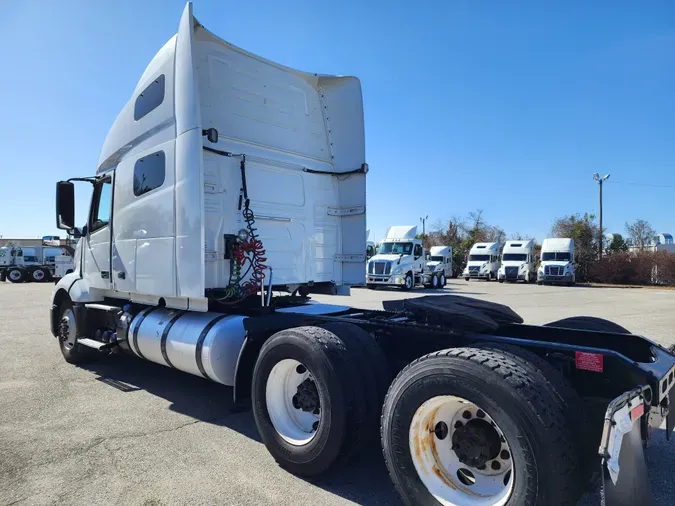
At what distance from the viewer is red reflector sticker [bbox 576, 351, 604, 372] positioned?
2752 millimetres

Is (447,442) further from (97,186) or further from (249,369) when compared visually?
(97,186)

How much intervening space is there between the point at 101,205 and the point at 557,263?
32939mm

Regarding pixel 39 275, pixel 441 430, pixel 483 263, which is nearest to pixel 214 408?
pixel 441 430

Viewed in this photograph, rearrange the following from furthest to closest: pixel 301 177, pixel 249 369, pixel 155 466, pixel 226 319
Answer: pixel 301 177, pixel 226 319, pixel 249 369, pixel 155 466

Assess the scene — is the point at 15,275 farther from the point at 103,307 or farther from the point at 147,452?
the point at 147,452

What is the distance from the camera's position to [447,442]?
296cm

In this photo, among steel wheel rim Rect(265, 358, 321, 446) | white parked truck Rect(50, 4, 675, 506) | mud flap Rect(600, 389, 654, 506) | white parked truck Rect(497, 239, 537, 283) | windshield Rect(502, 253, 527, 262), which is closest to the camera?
mud flap Rect(600, 389, 654, 506)

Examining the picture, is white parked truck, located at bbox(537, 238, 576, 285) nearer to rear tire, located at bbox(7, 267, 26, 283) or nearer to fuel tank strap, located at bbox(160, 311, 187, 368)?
fuel tank strap, located at bbox(160, 311, 187, 368)

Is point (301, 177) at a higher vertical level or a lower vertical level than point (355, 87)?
lower

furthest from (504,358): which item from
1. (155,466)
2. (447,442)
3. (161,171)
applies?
(161,171)

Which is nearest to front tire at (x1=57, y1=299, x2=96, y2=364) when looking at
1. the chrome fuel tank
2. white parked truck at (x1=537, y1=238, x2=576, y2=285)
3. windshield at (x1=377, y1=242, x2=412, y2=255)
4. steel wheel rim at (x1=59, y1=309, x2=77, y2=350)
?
steel wheel rim at (x1=59, y1=309, x2=77, y2=350)

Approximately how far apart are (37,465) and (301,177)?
4053 mm

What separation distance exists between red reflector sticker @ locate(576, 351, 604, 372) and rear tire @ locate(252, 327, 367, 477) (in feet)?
4.67

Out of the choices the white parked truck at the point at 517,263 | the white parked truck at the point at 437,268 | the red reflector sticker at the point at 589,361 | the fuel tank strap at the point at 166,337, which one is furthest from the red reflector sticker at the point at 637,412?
the white parked truck at the point at 517,263
